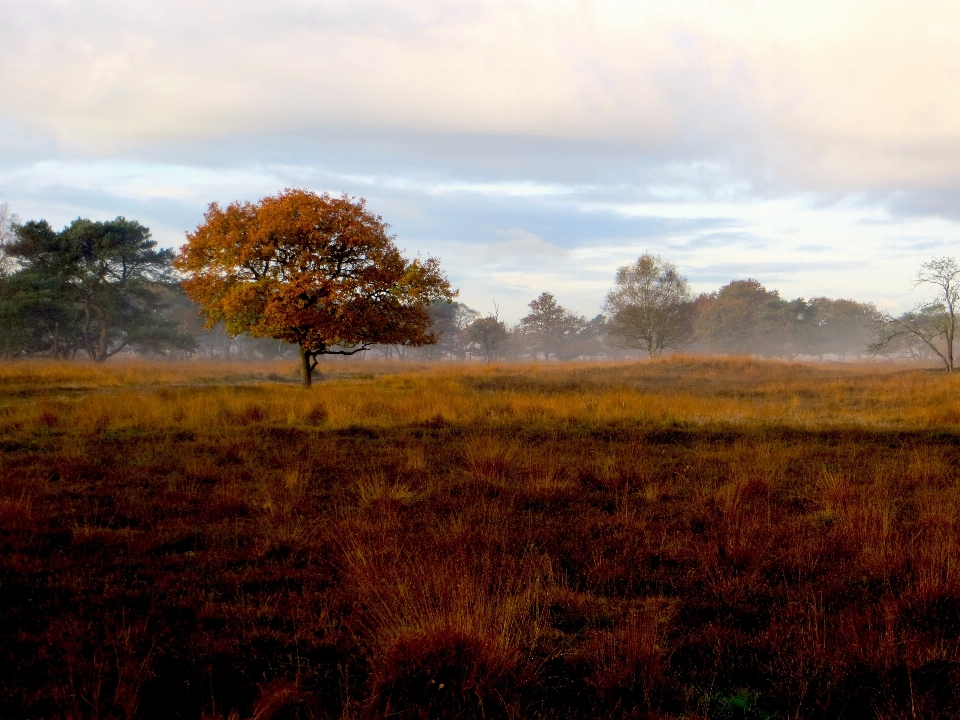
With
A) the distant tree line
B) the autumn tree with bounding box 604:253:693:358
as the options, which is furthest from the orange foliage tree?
the autumn tree with bounding box 604:253:693:358

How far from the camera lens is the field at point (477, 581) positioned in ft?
11.5

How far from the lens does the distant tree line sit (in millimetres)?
20359

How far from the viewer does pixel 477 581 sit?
15.8 feet

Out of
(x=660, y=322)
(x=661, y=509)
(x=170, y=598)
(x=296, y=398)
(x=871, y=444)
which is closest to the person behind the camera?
(x=170, y=598)

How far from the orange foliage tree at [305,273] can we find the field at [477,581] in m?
9.00

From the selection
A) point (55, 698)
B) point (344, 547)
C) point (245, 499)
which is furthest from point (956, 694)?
point (245, 499)

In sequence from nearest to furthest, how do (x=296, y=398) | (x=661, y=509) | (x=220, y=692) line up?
(x=220, y=692)
(x=661, y=509)
(x=296, y=398)

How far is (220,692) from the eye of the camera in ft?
11.4

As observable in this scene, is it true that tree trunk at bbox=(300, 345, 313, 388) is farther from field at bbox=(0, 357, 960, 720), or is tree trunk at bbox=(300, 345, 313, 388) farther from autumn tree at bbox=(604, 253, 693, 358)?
autumn tree at bbox=(604, 253, 693, 358)

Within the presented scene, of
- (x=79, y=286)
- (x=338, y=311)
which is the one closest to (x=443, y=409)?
(x=338, y=311)

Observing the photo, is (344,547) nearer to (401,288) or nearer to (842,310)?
(401,288)

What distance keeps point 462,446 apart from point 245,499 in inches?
178

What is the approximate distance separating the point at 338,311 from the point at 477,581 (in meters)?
15.7

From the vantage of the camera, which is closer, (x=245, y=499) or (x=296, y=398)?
(x=245, y=499)
